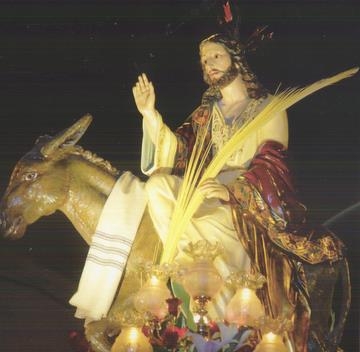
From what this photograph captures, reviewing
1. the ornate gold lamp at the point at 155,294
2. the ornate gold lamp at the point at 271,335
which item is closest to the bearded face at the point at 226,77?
the ornate gold lamp at the point at 155,294

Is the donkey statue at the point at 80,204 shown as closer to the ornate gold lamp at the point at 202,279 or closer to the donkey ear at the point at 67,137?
the donkey ear at the point at 67,137

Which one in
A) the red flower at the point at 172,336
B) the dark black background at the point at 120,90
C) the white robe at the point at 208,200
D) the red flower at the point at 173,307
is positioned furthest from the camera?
the dark black background at the point at 120,90

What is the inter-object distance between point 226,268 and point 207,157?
1.02m

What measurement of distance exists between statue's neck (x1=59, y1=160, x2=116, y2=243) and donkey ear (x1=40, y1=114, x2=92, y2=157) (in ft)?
0.62

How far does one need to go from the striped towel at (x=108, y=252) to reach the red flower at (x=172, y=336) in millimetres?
1591

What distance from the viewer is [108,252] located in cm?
933

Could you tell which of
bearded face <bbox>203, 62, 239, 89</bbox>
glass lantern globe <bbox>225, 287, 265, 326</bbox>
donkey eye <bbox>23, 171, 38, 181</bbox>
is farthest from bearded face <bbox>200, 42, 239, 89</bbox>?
glass lantern globe <bbox>225, 287, 265, 326</bbox>

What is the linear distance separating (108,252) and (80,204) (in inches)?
17.3

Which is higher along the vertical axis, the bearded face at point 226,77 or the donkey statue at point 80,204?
the bearded face at point 226,77

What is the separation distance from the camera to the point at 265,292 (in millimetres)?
9062

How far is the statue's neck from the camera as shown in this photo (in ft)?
31.0

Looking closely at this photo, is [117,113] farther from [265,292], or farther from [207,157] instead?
[265,292]

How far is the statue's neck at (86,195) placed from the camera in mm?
9453

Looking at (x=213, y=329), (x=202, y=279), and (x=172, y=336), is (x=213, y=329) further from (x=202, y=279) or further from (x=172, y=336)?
(x=202, y=279)
